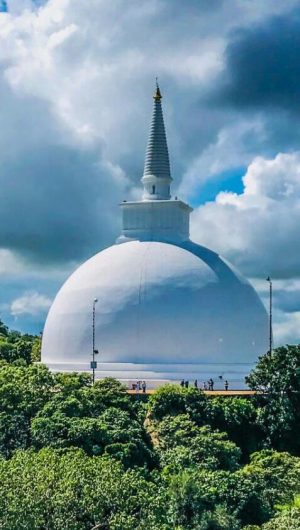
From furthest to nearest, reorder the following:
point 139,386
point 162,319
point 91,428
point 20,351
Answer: point 20,351 < point 162,319 < point 139,386 < point 91,428

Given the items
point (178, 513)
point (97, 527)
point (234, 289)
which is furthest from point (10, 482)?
point (234, 289)

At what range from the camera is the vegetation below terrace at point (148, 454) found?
1485 inches

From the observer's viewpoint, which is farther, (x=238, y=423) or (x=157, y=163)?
(x=157, y=163)

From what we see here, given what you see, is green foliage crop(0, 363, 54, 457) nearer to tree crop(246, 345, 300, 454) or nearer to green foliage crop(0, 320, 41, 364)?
tree crop(246, 345, 300, 454)

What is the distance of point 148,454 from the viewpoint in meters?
47.4

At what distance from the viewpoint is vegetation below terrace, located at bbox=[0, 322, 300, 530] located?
Answer: 37719 millimetres

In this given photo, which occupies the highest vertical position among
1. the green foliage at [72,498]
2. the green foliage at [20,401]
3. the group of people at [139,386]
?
the group of people at [139,386]

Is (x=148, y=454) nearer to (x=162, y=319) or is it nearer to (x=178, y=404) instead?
(x=178, y=404)

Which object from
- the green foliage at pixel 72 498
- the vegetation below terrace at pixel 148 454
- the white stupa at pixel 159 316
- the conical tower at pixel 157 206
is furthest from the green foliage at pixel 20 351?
the green foliage at pixel 72 498

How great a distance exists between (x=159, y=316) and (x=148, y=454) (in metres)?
18.3

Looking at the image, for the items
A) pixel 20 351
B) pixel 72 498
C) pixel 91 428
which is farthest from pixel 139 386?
pixel 72 498

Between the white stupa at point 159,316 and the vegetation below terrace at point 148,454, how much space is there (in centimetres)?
627

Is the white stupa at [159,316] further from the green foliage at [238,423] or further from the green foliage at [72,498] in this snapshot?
the green foliage at [72,498]

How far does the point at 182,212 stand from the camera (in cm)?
7156
